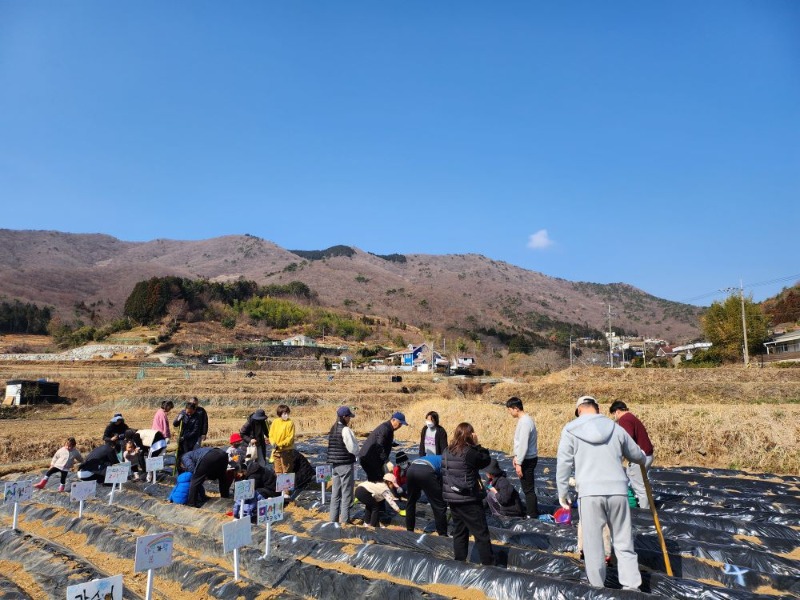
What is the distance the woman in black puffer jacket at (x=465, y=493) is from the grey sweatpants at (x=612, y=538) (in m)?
1.03

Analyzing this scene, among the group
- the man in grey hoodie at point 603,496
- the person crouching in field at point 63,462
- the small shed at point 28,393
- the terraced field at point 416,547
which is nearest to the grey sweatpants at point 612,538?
the man in grey hoodie at point 603,496

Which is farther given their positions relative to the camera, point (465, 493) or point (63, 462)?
point (63, 462)

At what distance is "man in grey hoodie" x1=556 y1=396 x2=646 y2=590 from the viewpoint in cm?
448

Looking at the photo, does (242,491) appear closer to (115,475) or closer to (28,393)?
(115,475)

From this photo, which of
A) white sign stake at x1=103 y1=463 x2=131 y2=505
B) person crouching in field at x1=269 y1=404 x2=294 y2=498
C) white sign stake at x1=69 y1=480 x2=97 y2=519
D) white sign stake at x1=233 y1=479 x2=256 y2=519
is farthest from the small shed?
white sign stake at x1=233 y1=479 x2=256 y2=519

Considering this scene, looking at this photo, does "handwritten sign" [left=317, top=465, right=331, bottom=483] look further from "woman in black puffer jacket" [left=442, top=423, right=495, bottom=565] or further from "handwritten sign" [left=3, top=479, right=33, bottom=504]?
"handwritten sign" [left=3, top=479, right=33, bottom=504]

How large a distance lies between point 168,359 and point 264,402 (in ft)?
71.5

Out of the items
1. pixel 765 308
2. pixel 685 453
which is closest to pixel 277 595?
pixel 685 453

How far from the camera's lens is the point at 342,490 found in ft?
23.6

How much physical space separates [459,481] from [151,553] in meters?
2.87

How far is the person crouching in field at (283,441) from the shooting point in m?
8.64

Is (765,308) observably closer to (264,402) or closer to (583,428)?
(264,402)

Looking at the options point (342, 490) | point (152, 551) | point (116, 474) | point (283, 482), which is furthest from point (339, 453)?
point (116, 474)

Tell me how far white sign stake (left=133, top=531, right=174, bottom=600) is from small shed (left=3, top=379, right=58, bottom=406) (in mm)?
31015
